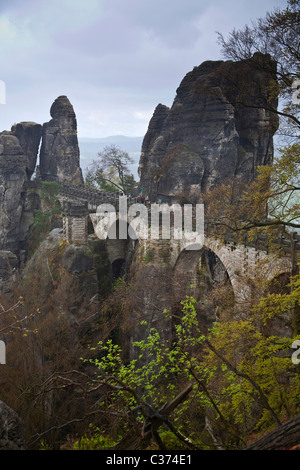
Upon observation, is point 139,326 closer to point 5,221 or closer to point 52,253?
point 52,253

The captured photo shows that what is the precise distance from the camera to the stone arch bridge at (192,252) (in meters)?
13.5

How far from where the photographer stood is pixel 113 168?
1553 inches

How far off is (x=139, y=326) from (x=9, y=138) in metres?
31.6

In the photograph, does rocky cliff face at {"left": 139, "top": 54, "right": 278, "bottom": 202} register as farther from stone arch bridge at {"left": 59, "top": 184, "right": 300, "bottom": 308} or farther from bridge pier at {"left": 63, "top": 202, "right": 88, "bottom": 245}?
bridge pier at {"left": 63, "top": 202, "right": 88, "bottom": 245}

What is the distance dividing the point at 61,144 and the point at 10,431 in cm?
4347

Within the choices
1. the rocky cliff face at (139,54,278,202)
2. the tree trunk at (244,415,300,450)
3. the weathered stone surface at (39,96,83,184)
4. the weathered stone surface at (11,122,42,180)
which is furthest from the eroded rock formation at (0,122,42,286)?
the tree trunk at (244,415,300,450)

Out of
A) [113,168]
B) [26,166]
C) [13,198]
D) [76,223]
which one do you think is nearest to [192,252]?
[76,223]

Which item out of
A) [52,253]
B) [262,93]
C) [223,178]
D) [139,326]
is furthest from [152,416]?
[223,178]

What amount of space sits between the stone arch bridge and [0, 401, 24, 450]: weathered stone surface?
21.8ft

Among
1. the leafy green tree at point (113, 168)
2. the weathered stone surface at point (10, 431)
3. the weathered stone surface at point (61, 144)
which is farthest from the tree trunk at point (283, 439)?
the weathered stone surface at point (61, 144)

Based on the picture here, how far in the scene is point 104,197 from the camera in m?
29.1

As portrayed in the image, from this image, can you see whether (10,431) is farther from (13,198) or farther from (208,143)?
(13,198)

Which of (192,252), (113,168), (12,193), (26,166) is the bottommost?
(192,252)

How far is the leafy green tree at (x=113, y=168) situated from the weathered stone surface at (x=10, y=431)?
3258 centimetres
